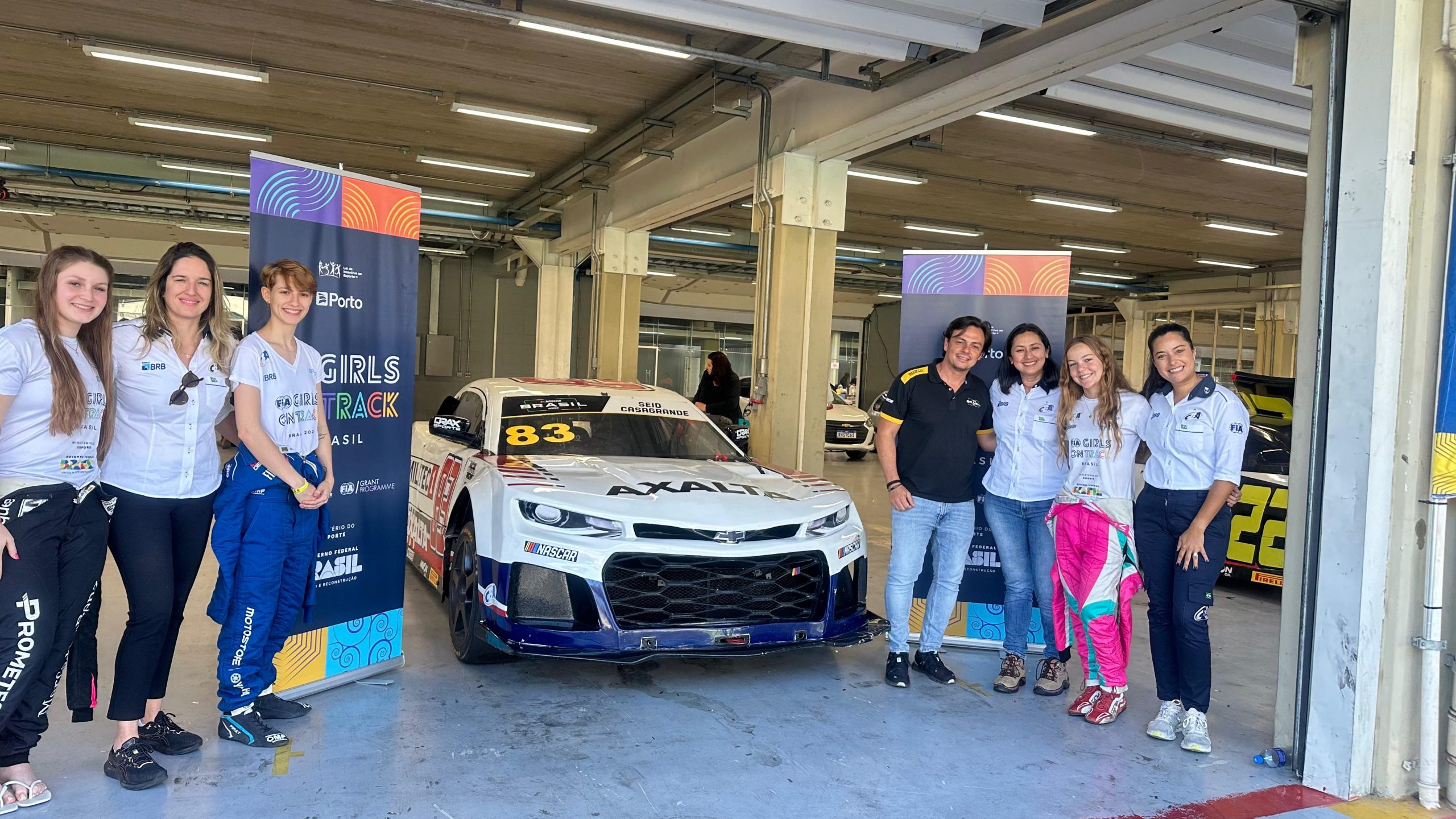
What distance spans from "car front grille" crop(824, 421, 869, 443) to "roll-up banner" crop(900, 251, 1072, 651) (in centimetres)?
973

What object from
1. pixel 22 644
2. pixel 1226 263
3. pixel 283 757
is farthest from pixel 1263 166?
pixel 22 644

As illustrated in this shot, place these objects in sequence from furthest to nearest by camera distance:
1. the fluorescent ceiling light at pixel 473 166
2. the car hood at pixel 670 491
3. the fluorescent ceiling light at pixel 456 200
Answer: the fluorescent ceiling light at pixel 456 200 → the fluorescent ceiling light at pixel 473 166 → the car hood at pixel 670 491

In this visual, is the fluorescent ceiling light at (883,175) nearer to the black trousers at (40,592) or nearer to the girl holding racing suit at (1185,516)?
the girl holding racing suit at (1185,516)

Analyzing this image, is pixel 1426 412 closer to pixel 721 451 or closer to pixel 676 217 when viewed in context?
pixel 721 451

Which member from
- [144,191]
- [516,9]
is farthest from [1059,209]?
[144,191]

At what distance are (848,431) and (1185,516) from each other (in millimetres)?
11238

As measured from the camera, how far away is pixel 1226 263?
19.0 metres

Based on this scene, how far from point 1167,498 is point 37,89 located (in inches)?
449

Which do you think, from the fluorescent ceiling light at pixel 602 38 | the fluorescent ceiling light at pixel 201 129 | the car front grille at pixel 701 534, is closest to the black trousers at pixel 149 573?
the car front grille at pixel 701 534

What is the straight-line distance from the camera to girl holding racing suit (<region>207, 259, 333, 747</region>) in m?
3.07

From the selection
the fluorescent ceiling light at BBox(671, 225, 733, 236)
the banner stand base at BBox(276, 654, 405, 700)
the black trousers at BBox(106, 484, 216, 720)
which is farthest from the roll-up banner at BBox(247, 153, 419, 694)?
the fluorescent ceiling light at BBox(671, 225, 733, 236)

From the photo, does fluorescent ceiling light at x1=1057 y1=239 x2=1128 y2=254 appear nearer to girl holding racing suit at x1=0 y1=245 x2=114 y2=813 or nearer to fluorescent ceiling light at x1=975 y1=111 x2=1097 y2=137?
fluorescent ceiling light at x1=975 y1=111 x2=1097 y2=137

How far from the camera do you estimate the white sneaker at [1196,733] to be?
346 cm

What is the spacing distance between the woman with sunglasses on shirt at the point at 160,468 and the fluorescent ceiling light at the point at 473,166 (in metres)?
9.88
